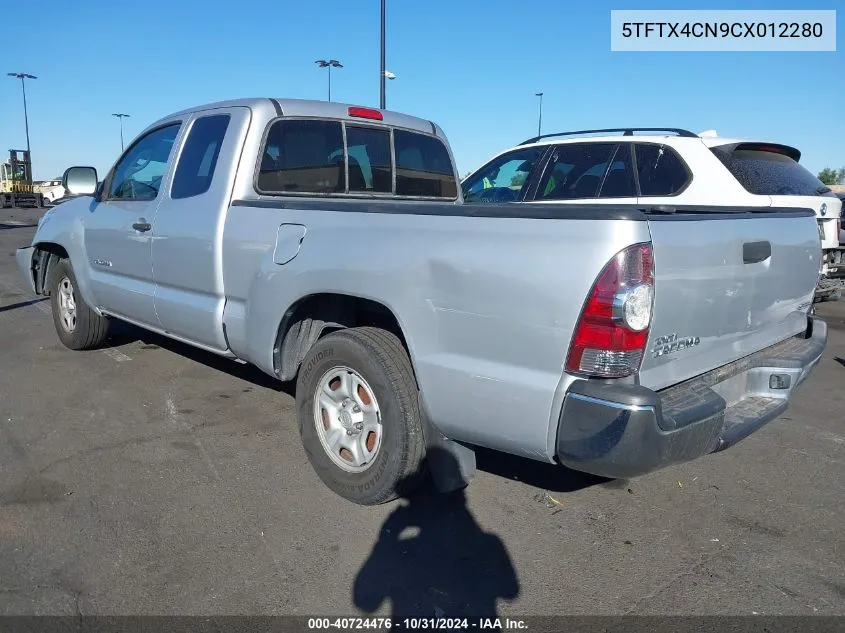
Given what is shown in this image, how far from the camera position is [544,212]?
2.46 m

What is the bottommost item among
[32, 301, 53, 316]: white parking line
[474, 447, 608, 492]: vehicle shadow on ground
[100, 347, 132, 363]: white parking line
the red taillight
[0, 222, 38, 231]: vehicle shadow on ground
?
[474, 447, 608, 492]: vehicle shadow on ground

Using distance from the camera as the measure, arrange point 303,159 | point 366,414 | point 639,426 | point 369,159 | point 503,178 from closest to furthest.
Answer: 1. point 639,426
2. point 366,414
3. point 303,159
4. point 369,159
5. point 503,178

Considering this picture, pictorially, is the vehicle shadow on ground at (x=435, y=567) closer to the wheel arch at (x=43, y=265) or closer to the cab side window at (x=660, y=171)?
the cab side window at (x=660, y=171)

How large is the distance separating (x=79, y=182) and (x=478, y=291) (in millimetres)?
4173

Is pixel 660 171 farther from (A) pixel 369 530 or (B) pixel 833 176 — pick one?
(B) pixel 833 176

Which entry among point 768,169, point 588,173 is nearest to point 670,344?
point 588,173

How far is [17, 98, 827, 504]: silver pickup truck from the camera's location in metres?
2.39

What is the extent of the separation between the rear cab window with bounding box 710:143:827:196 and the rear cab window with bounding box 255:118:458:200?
2563 millimetres

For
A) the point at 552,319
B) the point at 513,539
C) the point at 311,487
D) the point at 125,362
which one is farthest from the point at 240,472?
the point at 125,362

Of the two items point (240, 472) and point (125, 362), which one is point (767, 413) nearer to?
point (240, 472)

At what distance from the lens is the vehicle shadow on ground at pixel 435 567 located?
256 cm

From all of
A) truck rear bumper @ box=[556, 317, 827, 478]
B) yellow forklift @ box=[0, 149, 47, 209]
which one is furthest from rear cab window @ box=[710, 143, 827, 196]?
yellow forklift @ box=[0, 149, 47, 209]

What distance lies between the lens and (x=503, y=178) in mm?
7191

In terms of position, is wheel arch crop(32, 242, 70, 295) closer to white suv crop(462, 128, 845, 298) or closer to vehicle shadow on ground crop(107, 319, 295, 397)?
vehicle shadow on ground crop(107, 319, 295, 397)
